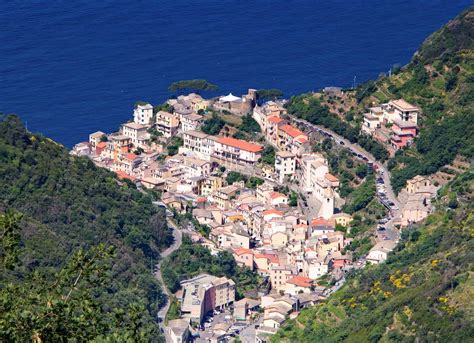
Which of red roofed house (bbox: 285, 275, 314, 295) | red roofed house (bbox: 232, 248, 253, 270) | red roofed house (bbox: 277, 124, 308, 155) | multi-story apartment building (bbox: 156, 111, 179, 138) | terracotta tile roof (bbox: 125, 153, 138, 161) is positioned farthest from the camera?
multi-story apartment building (bbox: 156, 111, 179, 138)

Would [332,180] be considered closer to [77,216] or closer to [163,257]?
[163,257]

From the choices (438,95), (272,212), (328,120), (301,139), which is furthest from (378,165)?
(272,212)

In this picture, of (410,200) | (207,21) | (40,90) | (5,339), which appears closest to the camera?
(5,339)

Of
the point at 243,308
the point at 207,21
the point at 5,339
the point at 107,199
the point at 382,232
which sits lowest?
the point at 5,339

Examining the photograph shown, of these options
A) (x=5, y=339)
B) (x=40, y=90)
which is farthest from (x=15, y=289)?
(x=40, y=90)

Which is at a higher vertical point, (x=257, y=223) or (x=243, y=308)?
(x=257, y=223)

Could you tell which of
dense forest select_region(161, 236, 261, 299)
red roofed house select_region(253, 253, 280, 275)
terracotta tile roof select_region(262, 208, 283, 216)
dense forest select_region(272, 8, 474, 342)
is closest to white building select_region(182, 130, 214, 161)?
dense forest select_region(272, 8, 474, 342)

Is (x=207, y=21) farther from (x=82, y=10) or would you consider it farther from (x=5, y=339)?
(x=5, y=339)

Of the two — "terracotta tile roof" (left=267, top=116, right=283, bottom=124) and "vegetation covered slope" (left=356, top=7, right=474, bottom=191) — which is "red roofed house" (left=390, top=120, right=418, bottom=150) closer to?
"vegetation covered slope" (left=356, top=7, right=474, bottom=191)
